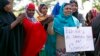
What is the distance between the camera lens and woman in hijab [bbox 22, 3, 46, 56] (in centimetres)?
466

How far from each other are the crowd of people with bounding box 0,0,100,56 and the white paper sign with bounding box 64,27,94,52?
0.29 feet

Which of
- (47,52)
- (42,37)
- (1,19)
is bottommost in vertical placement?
(47,52)

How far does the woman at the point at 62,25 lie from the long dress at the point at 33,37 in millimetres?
260

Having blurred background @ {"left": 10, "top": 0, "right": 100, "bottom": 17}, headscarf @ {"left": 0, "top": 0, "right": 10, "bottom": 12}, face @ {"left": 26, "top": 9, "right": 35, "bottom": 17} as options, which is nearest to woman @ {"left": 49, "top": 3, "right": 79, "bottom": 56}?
face @ {"left": 26, "top": 9, "right": 35, "bottom": 17}

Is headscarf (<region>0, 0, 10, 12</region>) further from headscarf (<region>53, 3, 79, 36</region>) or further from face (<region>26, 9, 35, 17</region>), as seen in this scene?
headscarf (<region>53, 3, 79, 36</region>)

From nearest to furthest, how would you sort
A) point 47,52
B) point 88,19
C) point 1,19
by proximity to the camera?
point 1,19, point 47,52, point 88,19

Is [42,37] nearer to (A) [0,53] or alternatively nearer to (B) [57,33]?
(B) [57,33]

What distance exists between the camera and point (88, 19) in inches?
233

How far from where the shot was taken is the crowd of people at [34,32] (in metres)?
4.39

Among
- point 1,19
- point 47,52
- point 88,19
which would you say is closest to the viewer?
point 1,19

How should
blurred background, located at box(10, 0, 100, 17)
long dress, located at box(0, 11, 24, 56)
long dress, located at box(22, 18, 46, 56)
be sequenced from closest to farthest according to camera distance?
long dress, located at box(0, 11, 24, 56), long dress, located at box(22, 18, 46, 56), blurred background, located at box(10, 0, 100, 17)

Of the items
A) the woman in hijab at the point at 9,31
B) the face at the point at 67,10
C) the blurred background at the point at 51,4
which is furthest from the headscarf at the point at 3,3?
the blurred background at the point at 51,4

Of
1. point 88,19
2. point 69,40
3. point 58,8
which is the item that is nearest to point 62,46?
point 69,40

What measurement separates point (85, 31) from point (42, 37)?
0.73m
